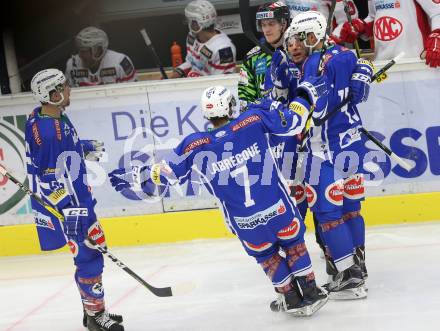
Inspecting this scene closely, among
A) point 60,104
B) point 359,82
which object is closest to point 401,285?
point 359,82

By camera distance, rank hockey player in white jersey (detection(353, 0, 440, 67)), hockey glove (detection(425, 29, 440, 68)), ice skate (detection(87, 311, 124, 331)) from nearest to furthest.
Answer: ice skate (detection(87, 311, 124, 331)) < hockey glove (detection(425, 29, 440, 68)) < hockey player in white jersey (detection(353, 0, 440, 67))

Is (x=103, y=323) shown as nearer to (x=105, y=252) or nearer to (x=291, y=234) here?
(x=105, y=252)

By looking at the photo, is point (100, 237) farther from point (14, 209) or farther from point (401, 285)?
point (14, 209)

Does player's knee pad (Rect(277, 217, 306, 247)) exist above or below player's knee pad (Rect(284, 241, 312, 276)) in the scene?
above

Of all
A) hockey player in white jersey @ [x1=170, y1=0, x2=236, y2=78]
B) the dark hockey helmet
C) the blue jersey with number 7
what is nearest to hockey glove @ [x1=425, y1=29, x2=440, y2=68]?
the dark hockey helmet

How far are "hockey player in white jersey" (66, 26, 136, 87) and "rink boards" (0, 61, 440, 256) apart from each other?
55 centimetres

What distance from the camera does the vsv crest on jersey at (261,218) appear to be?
179 inches

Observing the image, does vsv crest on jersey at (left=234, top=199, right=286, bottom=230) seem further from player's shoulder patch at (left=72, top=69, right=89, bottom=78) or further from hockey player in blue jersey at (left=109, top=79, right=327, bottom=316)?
player's shoulder patch at (left=72, top=69, right=89, bottom=78)

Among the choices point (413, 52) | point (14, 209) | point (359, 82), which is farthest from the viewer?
point (14, 209)

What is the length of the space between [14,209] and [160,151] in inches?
46.9

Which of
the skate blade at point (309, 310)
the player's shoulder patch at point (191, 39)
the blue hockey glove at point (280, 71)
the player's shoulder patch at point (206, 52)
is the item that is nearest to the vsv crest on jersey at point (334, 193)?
the skate blade at point (309, 310)

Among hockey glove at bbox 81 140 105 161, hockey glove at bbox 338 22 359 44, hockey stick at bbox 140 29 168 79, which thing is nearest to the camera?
hockey glove at bbox 81 140 105 161

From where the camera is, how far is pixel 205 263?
6141 mm

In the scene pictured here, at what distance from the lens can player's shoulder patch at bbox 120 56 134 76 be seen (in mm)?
7277
